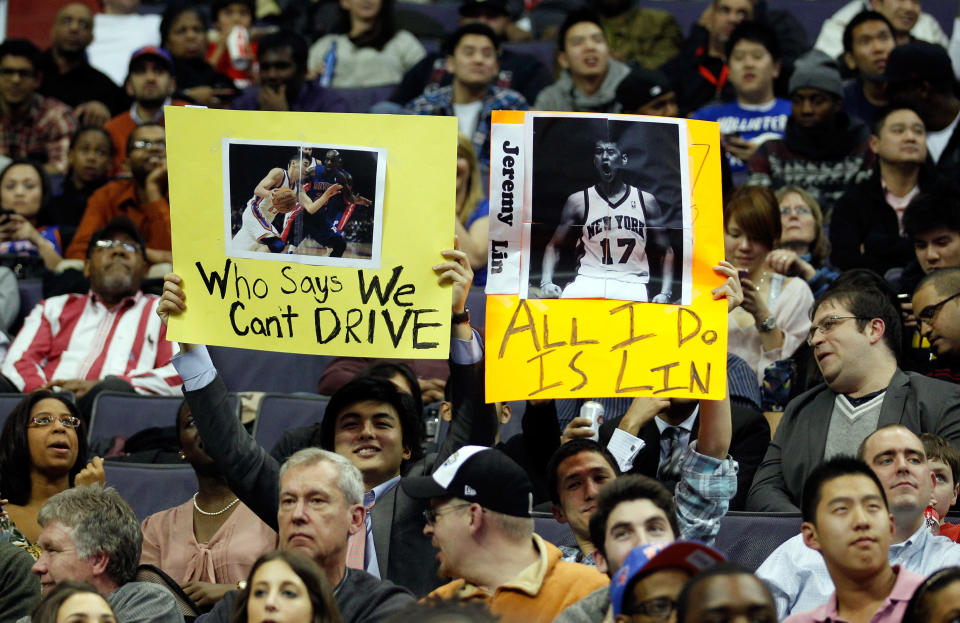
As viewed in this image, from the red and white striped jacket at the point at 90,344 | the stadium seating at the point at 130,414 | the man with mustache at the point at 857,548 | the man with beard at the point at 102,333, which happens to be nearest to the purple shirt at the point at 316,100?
the man with beard at the point at 102,333

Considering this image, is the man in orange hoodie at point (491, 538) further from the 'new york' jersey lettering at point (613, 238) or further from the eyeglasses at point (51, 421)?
the eyeglasses at point (51, 421)

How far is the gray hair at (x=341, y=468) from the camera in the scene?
431cm

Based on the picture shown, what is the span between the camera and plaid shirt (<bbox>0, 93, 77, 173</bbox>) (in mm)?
9875

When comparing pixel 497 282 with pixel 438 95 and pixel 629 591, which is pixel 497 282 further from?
pixel 438 95

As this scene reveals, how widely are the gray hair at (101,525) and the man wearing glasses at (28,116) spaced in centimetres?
567

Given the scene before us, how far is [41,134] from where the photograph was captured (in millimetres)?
9914

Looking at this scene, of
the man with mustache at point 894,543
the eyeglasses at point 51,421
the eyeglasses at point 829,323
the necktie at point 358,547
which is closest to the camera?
the man with mustache at point 894,543

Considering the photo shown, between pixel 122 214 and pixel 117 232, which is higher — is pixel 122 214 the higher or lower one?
the higher one

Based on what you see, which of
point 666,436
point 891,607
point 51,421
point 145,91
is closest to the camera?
point 891,607

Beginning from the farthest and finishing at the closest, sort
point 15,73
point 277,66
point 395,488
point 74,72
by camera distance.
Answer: point 74,72
point 15,73
point 277,66
point 395,488

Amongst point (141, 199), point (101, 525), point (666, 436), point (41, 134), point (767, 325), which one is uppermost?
point (41, 134)

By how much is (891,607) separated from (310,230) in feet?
6.82

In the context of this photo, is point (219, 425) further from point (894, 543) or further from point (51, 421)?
point (894, 543)

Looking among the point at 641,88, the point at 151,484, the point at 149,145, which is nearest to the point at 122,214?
the point at 149,145
